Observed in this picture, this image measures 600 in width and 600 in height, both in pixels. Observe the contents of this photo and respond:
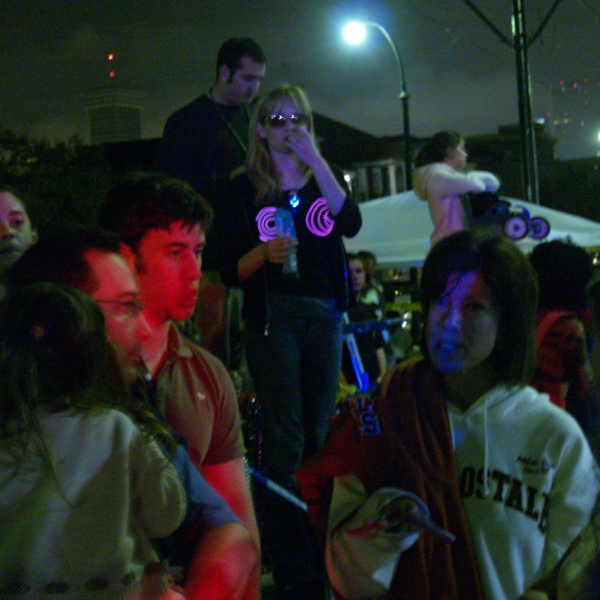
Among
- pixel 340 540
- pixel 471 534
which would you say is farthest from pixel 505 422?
pixel 340 540

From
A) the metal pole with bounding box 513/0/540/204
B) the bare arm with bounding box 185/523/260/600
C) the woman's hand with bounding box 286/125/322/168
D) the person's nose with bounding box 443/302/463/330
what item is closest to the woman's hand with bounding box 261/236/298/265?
the woman's hand with bounding box 286/125/322/168

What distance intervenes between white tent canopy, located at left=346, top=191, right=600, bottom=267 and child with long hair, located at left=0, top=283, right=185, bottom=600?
8.47 meters

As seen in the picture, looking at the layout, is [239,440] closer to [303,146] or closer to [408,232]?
[303,146]

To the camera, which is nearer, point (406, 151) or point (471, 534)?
point (471, 534)

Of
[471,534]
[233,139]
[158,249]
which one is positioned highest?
[233,139]

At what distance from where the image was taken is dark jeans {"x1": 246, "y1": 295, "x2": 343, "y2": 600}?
3.57 m

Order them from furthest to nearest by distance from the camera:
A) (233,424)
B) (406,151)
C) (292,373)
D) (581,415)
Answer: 1. (406,151)
2. (292,373)
3. (581,415)
4. (233,424)

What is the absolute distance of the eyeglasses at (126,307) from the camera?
81.3 inches

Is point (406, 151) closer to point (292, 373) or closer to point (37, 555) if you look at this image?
point (292, 373)

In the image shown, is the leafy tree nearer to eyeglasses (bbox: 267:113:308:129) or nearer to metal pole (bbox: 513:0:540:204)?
metal pole (bbox: 513:0:540:204)

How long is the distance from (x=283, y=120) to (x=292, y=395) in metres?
1.28

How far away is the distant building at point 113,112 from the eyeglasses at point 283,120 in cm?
1663

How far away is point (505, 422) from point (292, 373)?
154 centimetres

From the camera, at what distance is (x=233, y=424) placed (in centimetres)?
236
